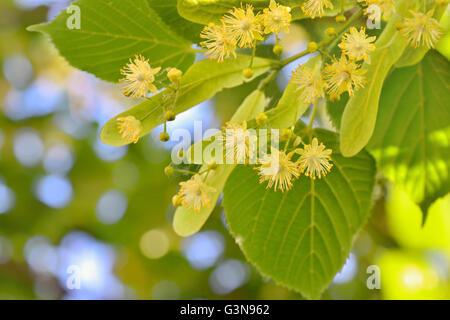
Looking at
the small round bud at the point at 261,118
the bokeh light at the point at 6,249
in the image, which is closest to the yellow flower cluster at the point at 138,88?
the small round bud at the point at 261,118

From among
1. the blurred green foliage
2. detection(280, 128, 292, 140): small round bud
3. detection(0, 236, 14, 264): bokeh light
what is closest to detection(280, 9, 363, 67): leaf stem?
detection(280, 128, 292, 140): small round bud

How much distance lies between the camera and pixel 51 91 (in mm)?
2773

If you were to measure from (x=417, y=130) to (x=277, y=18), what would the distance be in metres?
0.53

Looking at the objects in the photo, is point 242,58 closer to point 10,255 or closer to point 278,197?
point 278,197

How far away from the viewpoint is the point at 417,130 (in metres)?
0.97

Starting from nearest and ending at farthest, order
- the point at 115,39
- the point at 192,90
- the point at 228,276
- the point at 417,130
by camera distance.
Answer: the point at 192,90 → the point at 115,39 → the point at 417,130 → the point at 228,276

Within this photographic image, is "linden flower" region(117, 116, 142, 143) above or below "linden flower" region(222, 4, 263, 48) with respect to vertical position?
below

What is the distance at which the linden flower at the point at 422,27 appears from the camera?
1.88 feet

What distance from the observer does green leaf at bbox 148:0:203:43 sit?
0.73 meters

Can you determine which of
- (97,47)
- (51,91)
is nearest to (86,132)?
(51,91)

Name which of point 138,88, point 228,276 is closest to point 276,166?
point 138,88

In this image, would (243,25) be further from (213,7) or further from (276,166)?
(276,166)

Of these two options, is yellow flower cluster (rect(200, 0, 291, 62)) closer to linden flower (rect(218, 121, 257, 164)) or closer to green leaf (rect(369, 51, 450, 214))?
linden flower (rect(218, 121, 257, 164))

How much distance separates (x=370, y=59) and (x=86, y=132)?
234 cm
